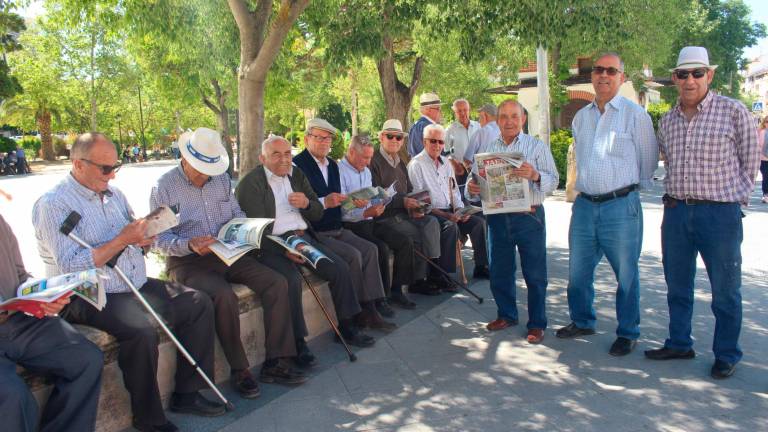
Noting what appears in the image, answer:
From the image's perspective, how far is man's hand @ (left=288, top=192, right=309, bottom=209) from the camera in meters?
4.70

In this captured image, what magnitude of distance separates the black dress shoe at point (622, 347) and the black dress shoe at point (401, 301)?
193 centimetres

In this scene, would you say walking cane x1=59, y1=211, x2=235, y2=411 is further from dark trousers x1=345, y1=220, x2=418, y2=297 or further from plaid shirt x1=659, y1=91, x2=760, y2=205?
plaid shirt x1=659, y1=91, x2=760, y2=205

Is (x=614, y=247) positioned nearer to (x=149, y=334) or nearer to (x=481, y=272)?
(x=481, y=272)

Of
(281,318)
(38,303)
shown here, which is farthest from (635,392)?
(38,303)

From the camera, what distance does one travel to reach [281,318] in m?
4.11

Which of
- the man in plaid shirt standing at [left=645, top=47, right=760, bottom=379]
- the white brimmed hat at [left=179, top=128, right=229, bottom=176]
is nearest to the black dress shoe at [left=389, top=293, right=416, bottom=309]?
the white brimmed hat at [left=179, top=128, right=229, bottom=176]

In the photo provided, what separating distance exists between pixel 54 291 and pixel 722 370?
157 inches

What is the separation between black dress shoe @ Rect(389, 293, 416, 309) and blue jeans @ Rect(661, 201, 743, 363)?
92.7 inches

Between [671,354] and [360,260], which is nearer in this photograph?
[671,354]

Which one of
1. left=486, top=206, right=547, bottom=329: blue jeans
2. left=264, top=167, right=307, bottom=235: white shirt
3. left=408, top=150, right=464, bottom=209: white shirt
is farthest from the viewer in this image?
left=408, top=150, right=464, bottom=209: white shirt

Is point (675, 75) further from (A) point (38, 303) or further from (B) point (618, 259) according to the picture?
(A) point (38, 303)

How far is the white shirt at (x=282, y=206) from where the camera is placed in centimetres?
482

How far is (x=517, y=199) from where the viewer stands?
4.56 m

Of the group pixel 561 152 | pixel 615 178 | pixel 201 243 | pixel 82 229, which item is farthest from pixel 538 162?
pixel 561 152
